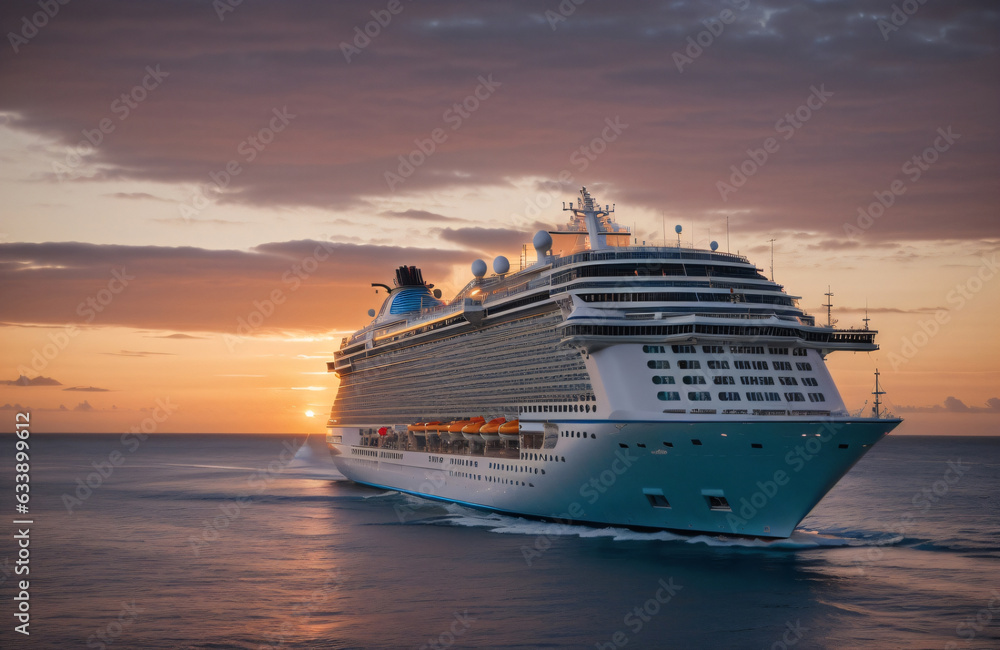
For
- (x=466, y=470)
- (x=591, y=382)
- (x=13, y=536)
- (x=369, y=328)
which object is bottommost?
(x=13, y=536)

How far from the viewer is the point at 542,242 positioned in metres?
53.6

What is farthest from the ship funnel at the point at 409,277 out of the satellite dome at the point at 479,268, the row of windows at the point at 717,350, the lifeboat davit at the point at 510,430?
the row of windows at the point at 717,350

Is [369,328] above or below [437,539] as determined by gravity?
above

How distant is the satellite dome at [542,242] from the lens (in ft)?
176

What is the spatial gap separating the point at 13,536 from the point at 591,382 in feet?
119

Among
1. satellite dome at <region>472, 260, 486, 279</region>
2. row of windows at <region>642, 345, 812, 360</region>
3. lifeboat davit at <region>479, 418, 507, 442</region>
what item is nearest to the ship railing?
row of windows at <region>642, 345, 812, 360</region>

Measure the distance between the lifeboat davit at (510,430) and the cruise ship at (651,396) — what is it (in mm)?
84

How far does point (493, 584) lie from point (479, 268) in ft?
98.7

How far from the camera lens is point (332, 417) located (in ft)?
310

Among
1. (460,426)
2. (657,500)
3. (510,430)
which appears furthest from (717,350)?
(460,426)

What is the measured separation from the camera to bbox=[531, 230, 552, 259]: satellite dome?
53594 millimetres

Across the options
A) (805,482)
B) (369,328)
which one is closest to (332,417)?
(369,328)

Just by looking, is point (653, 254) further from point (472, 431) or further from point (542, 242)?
point (472, 431)

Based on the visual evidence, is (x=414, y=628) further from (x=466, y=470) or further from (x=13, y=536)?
(x=13, y=536)
